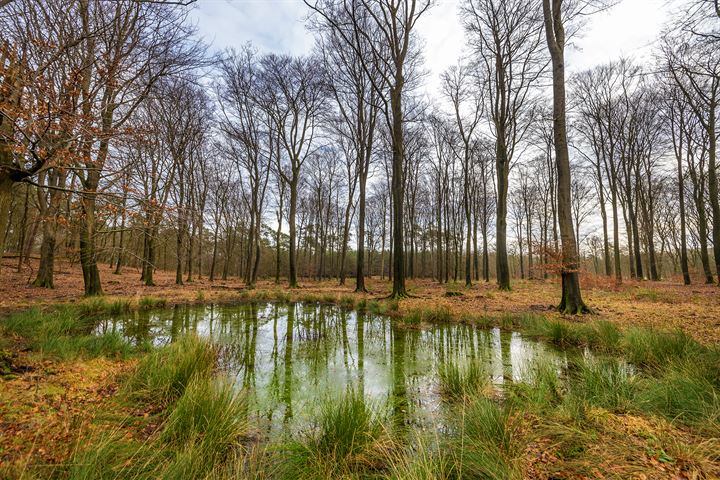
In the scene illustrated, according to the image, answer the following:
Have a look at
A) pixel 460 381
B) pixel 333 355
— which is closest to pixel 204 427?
pixel 460 381

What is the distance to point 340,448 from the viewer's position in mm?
1944

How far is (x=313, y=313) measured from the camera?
28.8 feet

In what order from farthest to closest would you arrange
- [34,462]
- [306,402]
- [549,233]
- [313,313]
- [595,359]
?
1. [549,233]
2. [313,313]
3. [595,359]
4. [306,402]
5. [34,462]

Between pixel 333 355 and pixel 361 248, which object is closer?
pixel 333 355

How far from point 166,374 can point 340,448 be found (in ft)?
6.92

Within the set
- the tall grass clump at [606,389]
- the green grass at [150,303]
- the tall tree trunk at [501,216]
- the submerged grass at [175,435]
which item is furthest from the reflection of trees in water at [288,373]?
the tall tree trunk at [501,216]

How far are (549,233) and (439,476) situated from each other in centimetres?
3082

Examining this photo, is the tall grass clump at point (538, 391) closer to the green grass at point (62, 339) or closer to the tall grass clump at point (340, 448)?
the tall grass clump at point (340, 448)

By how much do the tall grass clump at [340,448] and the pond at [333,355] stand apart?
0.48m

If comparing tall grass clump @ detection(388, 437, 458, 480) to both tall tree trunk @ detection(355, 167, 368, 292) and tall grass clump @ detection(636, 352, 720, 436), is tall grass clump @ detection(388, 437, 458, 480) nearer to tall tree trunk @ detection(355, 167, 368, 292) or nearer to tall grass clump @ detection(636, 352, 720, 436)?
tall grass clump @ detection(636, 352, 720, 436)

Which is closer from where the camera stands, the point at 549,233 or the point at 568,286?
the point at 568,286

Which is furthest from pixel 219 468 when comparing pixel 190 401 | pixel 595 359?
pixel 595 359

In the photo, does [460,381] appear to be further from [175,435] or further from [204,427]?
[175,435]

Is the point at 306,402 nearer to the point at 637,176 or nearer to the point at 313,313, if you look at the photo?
the point at 313,313
